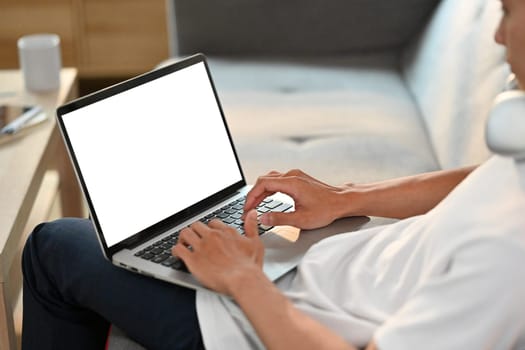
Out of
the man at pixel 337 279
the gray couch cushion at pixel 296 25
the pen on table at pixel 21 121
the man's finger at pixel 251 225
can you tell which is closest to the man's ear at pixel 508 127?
the man at pixel 337 279

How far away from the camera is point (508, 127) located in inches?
40.6

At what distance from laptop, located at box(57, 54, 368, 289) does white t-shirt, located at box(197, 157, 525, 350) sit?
0.08 m

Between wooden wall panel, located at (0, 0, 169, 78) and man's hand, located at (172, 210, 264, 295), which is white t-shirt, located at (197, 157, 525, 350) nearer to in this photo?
man's hand, located at (172, 210, 264, 295)

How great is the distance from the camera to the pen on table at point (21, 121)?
6.68ft

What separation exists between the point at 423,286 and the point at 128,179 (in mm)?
570

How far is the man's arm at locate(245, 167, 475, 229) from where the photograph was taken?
55.2 inches

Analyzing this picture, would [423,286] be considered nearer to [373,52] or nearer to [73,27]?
[373,52]

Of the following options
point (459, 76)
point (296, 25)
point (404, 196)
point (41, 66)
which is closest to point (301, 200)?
point (404, 196)

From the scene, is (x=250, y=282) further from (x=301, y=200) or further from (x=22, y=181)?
(x=22, y=181)

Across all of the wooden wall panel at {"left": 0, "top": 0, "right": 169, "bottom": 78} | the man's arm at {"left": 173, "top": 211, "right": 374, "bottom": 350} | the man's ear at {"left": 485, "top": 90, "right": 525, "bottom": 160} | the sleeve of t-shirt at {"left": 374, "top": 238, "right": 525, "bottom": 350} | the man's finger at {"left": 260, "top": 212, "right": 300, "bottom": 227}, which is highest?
the man's ear at {"left": 485, "top": 90, "right": 525, "bottom": 160}

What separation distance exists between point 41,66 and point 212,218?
1019 mm

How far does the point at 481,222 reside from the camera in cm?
98

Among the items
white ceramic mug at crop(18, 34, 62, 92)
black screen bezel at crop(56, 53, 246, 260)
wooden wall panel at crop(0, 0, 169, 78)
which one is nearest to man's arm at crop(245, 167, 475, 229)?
black screen bezel at crop(56, 53, 246, 260)

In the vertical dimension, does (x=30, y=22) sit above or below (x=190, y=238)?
below
